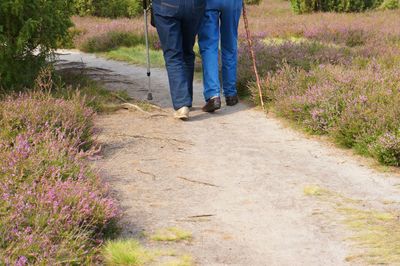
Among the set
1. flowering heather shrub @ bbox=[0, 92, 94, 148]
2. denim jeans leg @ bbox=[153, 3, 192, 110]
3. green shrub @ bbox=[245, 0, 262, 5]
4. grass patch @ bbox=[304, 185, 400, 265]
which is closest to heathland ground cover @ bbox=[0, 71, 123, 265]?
flowering heather shrub @ bbox=[0, 92, 94, 148]

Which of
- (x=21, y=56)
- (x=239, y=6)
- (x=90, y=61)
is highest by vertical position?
(x=239, y=6)

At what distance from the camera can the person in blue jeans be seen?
7.23 meters

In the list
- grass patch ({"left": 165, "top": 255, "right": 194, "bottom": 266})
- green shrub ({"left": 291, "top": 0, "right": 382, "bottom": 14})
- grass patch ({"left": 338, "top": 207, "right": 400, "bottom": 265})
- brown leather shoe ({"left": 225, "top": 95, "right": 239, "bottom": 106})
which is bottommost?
brown leather shoe ({"left": 225, "top": 95, "right": 239, "bottom": 106})

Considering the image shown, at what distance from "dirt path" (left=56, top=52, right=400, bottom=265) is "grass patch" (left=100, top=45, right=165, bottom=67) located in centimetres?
555

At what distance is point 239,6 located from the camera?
757cm

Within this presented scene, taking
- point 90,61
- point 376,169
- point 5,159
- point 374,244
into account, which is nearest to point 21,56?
point 5,159

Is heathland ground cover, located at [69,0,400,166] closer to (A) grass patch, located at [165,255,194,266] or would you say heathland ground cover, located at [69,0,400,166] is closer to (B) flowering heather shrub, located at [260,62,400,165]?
(B) flowering heather shrub, located at [260,62,400,165]

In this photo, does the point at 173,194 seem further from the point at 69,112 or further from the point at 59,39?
the point at 59,39

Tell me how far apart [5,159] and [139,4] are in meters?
20.4

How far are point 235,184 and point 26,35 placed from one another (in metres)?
3.34

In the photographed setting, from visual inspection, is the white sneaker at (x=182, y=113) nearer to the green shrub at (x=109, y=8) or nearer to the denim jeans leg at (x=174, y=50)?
the denim jeans leg at (x=174, y=50)

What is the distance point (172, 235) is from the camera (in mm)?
3498

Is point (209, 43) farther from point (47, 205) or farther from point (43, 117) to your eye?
point (47, 205)

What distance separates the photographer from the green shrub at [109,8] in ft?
71.7
